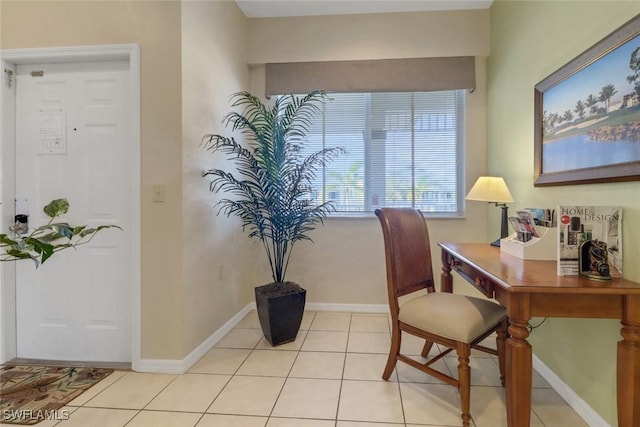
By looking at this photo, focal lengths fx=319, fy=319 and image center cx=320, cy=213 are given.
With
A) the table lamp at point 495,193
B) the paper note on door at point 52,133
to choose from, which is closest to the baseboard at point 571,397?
the table lamp at point 495,193

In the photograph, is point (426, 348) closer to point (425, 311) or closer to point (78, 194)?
point (425, 311)

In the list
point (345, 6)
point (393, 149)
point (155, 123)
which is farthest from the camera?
point (393, 149)

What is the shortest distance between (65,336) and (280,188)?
1.83m

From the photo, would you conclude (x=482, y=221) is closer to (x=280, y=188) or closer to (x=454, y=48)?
(x=454, y=48)

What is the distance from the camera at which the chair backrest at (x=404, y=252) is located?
188 centimetres

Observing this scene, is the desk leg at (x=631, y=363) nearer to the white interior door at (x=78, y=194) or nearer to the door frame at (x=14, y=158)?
the door frame at (x=14, y=158)

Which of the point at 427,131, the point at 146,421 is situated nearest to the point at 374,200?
the point at 427,131

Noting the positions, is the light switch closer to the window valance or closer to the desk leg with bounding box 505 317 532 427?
the window valance

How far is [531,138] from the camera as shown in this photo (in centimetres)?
222

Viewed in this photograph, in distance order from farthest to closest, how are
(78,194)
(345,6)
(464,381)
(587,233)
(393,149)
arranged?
(393,149) → (345,6) → (78,194) → (464,381) → (587,233)

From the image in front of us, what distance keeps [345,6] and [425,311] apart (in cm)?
276

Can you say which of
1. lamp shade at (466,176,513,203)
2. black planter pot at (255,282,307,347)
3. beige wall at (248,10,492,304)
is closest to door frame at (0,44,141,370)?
black planter pot at (255,282,307,347)

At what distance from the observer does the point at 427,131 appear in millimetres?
3145

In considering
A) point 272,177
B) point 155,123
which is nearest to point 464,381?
point 272,177
